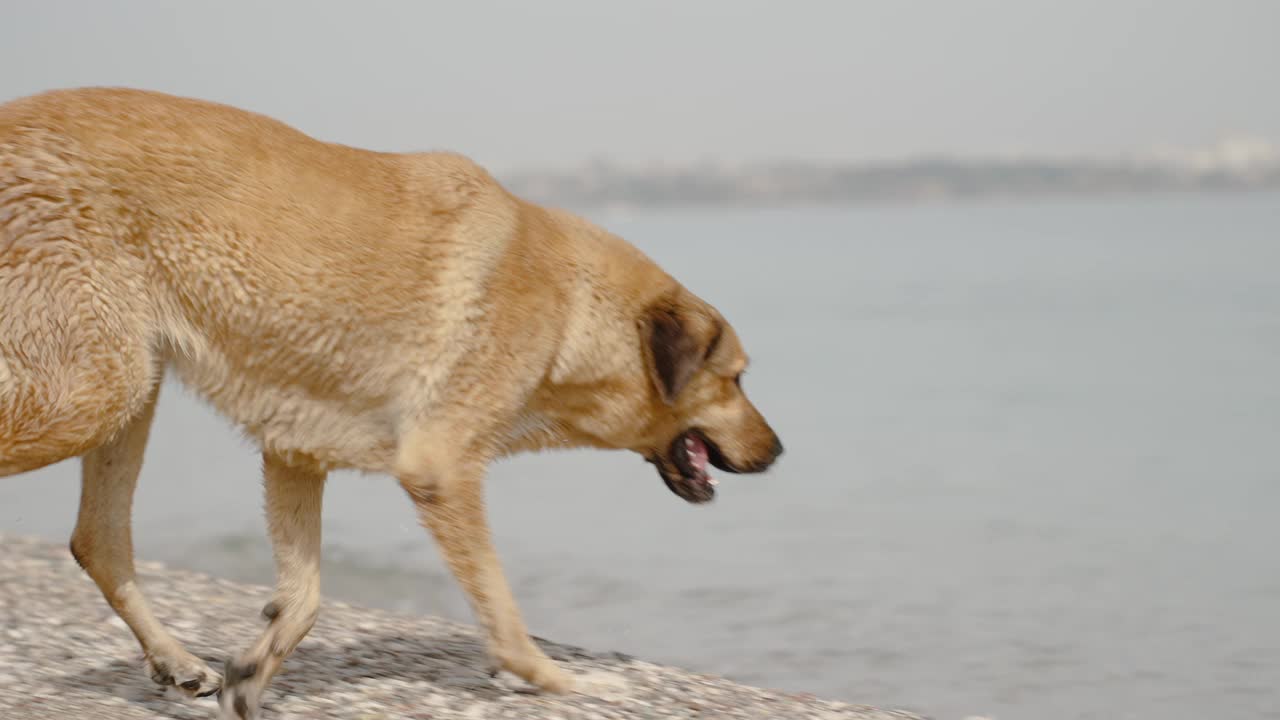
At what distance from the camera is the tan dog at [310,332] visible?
4465 mm

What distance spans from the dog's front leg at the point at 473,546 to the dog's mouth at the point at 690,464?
1023 millimetres

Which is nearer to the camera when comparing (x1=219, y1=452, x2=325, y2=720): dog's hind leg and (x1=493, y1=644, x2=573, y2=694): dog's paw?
(x1=219, y1=452, x2=325, y2=720): dog's hind leg

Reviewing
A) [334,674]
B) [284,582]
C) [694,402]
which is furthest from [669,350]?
[334,674]

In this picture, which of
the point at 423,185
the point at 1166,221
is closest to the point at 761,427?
the point at 423,185

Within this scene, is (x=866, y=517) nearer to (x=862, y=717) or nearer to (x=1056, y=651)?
(x=1056, y=651)

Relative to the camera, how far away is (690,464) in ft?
19.7

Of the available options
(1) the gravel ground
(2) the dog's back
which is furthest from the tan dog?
(1) the gravel ground

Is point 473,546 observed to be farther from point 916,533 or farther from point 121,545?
point 916,533

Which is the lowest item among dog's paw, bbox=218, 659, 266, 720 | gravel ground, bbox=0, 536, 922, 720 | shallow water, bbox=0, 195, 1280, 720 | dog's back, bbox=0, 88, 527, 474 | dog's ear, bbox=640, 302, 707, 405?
dog's paw, bbox=218, 659, 266, 720

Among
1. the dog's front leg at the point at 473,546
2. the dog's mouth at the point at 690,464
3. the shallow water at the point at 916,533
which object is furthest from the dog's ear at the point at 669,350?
the shallow water at the point at 916,533

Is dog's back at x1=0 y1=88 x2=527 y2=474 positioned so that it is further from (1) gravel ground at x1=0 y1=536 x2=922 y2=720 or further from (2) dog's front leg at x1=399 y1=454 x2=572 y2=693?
(1) gravel ground at x1=0 y1=536 x2=922 y2=720

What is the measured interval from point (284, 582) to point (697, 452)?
1.85 m

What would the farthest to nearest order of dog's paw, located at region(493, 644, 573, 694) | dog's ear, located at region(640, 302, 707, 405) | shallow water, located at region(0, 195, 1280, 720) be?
shallow water, located at region(0, 195, 1280, 720) < dog's ear, located at region(640, 302, 707, 405) < dog's paw, located at region(493, 644, 573, 694)

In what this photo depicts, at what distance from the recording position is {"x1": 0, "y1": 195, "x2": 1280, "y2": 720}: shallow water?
10.8 meters
